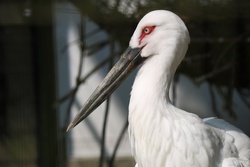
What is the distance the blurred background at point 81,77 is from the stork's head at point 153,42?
6.63 feet

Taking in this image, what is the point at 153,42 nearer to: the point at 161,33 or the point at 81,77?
the point at 161,33

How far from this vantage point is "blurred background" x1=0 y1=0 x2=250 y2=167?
4.63 m

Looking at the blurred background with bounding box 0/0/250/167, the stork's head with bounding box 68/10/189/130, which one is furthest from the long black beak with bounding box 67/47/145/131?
the blurred background with bounding box 0/0/250/167

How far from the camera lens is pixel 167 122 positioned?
2.47 m

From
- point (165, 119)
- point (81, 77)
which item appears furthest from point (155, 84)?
point (81, 77)

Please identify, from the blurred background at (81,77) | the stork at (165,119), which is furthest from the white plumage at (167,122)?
the blurred background at (81,77)

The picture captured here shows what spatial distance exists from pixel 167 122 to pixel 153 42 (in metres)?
0.28

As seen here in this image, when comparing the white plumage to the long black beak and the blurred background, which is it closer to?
the long black beak

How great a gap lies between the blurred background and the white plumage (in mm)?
2086

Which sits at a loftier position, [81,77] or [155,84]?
[155,84]

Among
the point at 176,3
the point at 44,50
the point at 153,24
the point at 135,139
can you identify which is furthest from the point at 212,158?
the point at 44,50

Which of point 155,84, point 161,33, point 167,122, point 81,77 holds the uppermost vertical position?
point 161,33

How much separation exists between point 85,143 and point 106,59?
57cm

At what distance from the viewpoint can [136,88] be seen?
2.50 meters
